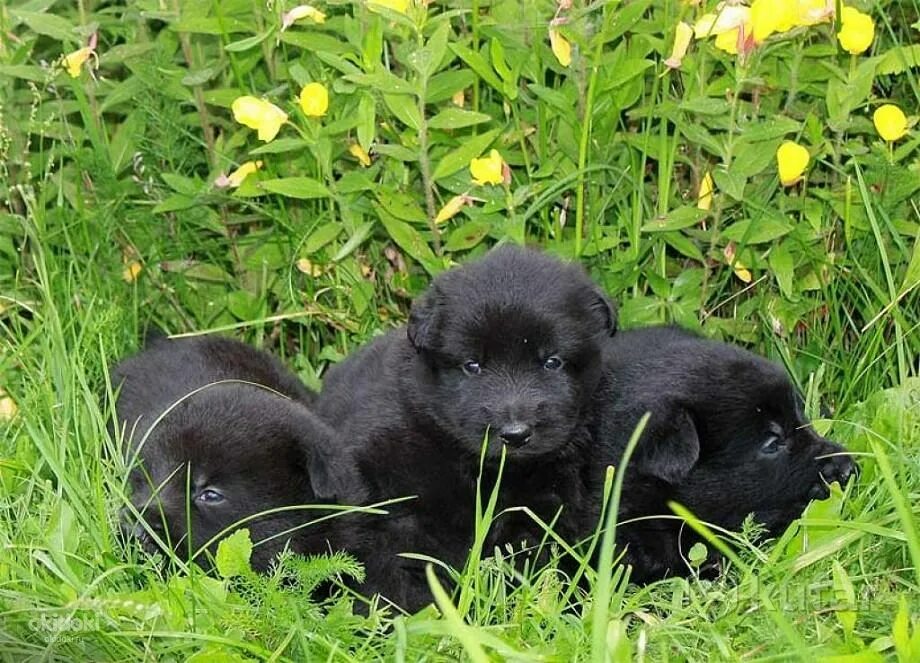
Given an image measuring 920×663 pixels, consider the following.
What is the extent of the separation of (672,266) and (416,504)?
1.43 m

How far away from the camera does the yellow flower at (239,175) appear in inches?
205

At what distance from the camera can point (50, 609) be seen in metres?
3.66

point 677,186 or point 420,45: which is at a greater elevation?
point 420,45

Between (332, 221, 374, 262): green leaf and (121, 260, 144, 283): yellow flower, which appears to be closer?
(332, 221, 374, 262): green leaf

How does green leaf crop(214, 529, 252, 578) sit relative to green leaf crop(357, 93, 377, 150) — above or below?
below

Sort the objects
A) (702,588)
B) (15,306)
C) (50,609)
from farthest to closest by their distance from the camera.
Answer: (15,306) → (702,588) → (50,609)

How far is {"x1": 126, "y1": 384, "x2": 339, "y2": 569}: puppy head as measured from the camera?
4258mm

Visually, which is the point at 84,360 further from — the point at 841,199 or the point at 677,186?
the point at 841,199

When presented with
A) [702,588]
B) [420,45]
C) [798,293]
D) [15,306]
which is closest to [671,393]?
[702,588]

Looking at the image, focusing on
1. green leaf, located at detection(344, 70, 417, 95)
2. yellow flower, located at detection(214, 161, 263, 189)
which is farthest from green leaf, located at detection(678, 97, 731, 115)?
yellow flower, located at detection(214, 161, 263, 189)

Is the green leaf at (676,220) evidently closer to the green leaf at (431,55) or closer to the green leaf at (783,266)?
the green leaf at (783,266)

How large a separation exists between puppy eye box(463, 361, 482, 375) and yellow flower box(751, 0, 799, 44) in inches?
49.0

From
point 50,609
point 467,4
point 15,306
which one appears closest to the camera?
point 50,609

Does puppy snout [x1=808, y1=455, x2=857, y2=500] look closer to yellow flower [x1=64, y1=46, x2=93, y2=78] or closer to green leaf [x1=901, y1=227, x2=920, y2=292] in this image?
green leaf [x1=901, y1=227, x2=920, y2=292]
